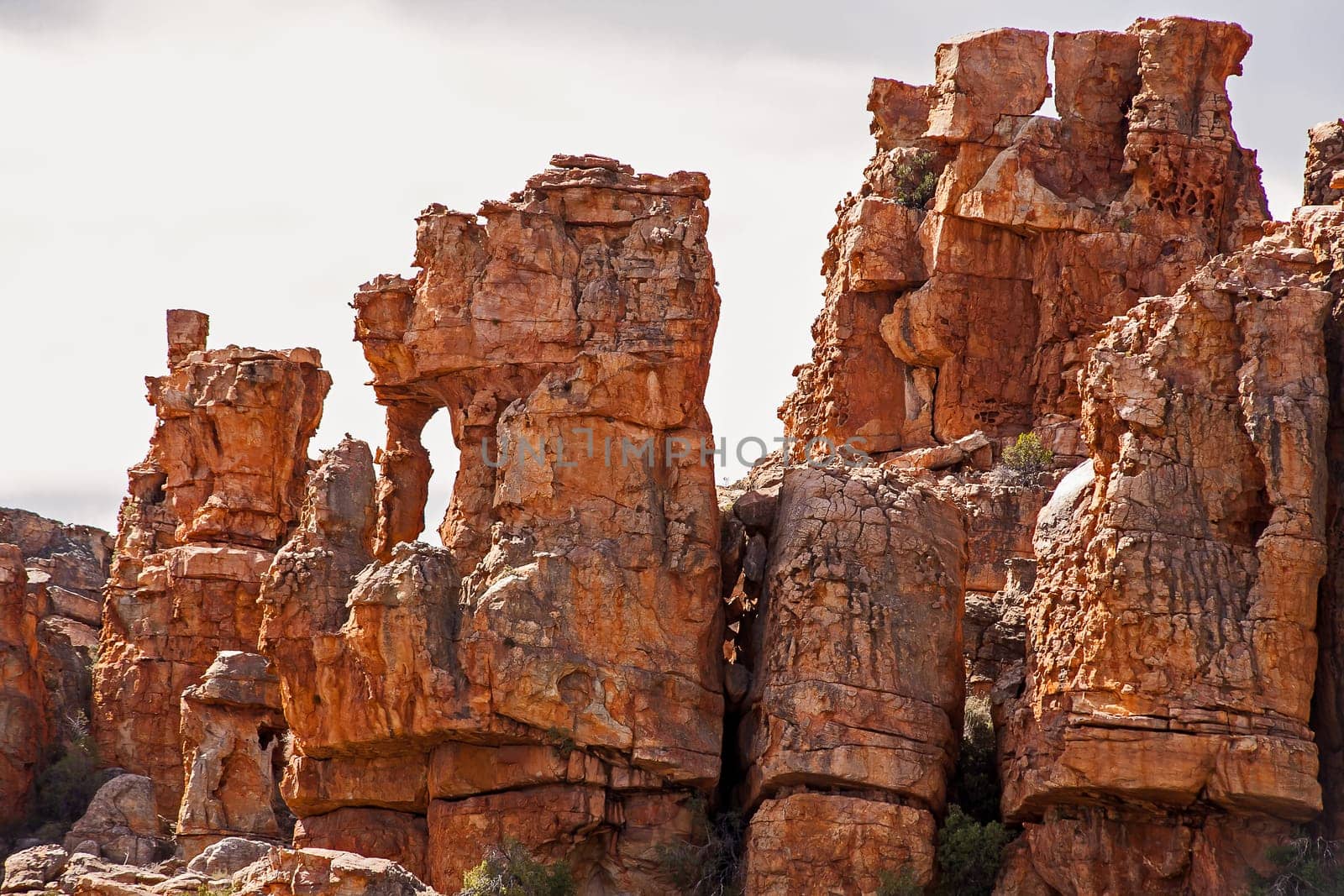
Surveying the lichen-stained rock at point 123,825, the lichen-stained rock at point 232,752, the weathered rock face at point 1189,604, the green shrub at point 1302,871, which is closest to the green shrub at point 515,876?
the weathered rock face at point 1189,604

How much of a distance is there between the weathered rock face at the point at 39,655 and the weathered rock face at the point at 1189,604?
21.5 metres

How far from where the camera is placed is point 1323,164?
5156 cm

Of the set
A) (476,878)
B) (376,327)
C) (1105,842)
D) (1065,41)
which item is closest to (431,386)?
(376,327)

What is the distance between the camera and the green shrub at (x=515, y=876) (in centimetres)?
4538

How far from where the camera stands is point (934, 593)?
4784 centimetres

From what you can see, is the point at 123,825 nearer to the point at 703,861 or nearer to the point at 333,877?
the point at 703,861

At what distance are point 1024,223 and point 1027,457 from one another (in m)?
5.86

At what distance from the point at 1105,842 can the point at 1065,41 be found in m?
23.8

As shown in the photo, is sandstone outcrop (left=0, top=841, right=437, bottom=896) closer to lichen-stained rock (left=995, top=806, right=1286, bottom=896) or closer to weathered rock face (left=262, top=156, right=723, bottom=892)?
weathered rock face (left=262, top=156, right=723, bottom=892)

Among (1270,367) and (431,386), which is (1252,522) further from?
(431,386)

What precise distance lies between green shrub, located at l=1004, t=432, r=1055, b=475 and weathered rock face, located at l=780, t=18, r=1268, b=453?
2.05 m

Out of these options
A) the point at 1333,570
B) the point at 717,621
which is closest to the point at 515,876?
the point at 717,621

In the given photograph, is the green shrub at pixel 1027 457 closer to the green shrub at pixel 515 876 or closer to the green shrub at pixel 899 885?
the green shrub at pixel 899 885

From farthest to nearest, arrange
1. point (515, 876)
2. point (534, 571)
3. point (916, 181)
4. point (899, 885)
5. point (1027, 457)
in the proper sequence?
point (916, 181) → point (1027, 457) → point (534, 571) → point (515, 876) → point (899, 885)
